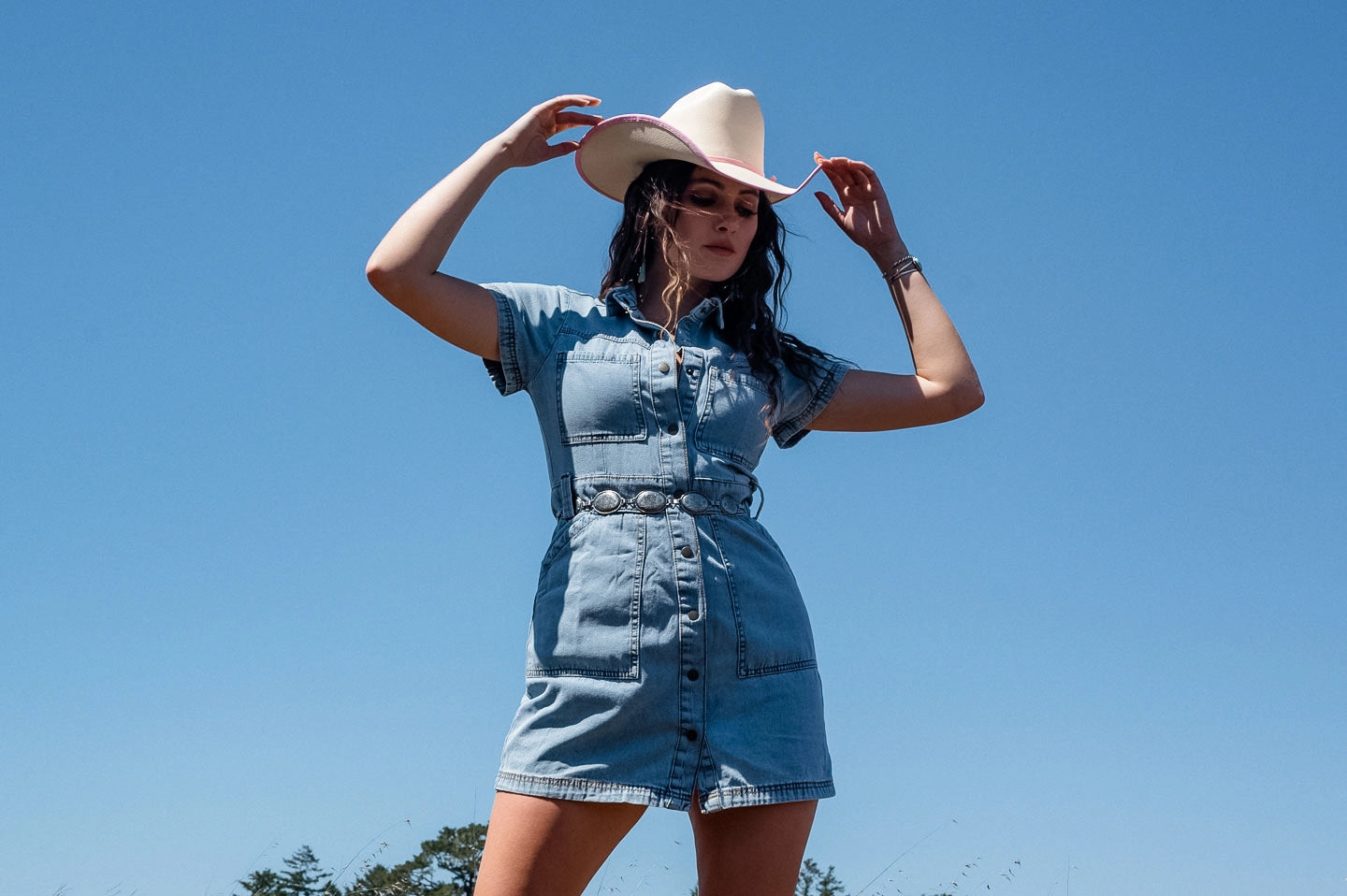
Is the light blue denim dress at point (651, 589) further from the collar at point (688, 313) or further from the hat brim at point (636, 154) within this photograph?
the hat brim at point (636, 154)

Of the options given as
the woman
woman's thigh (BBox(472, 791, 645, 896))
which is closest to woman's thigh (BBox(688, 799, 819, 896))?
the woman

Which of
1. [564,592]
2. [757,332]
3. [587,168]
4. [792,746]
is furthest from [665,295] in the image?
[792,746]

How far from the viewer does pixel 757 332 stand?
326 centimetres

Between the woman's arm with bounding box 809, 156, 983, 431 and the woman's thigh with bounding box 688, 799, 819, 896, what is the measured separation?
1020 mm

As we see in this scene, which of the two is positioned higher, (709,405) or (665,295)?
(665,295)

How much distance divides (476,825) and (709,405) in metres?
5.13

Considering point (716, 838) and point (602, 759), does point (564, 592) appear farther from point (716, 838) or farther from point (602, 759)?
point (716, 838)

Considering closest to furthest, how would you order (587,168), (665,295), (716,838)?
(716,838)
(665,295)
(587,168)

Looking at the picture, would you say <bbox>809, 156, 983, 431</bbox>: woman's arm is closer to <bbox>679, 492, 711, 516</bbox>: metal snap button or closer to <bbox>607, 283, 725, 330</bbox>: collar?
<bbox>607, 283, 725, 330</bbox>: collar

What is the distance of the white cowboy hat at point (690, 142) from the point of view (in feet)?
10.6

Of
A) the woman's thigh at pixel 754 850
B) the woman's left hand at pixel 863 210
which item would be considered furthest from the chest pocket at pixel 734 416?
the woman's thigh at pixel 754 850

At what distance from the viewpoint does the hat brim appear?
127 inches

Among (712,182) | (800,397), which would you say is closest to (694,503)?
(800,397)

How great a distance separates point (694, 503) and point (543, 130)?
0.99 meters
